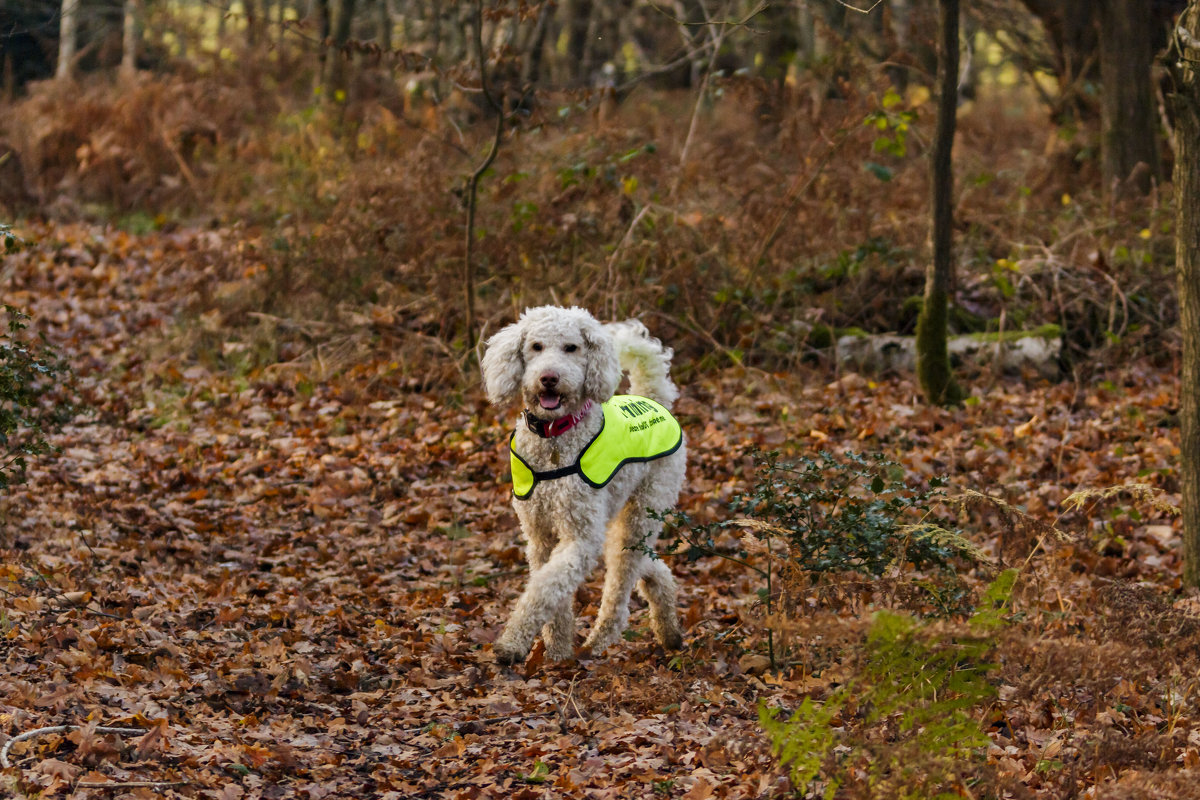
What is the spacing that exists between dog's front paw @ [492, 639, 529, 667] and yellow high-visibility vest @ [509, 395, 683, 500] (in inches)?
27.9

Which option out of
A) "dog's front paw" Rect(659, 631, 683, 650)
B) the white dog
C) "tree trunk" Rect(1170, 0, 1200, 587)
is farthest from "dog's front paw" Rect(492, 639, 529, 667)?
"tree trunk" Rect(1170, 0, 1200, 587)

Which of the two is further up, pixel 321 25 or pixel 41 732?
pixel 321 25

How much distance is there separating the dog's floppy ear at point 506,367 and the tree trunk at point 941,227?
4590 millimetres

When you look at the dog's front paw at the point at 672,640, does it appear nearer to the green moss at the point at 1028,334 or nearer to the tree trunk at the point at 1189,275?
the tree trunk at the point at 1189,275

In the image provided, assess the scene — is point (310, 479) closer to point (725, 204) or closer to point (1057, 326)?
point (725, 204)

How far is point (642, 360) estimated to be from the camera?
19.6 ft

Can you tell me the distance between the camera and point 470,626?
5824mm

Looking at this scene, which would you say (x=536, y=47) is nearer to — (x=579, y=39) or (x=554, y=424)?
(x=579, y=39)

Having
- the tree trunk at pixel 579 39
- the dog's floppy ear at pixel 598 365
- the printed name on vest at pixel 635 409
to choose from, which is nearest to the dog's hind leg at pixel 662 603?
the printed name on vest at pixel 635 409

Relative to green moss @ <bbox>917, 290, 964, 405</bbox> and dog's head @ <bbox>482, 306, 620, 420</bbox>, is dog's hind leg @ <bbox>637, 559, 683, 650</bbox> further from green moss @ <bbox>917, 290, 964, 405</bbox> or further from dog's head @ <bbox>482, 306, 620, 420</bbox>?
green moss @ <bbox>917, 290, 964, 405</bbox>

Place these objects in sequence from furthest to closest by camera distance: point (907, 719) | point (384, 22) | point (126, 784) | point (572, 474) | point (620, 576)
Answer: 1. point (384, 22)
2. point (620, 576)
3. point (572, 474)
4. point (126, 784)
5. point (907, 719)

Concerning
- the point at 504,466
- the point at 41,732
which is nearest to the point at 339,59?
the point at 504,466

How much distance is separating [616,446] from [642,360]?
846mm

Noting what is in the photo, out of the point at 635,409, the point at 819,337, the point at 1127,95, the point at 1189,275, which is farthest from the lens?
the point at 1127,95
